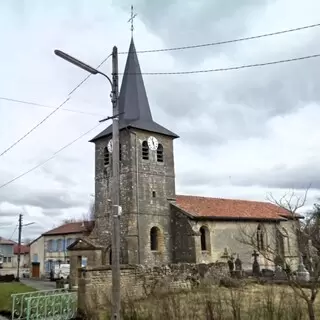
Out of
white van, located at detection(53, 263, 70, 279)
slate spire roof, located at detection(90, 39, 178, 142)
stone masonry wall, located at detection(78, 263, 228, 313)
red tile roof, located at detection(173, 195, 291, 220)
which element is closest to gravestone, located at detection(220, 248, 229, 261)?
red tile roof, located at detection(173, 195, 291, 220)

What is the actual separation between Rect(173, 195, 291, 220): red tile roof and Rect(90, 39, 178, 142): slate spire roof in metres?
5.70

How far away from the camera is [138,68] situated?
33.8 m

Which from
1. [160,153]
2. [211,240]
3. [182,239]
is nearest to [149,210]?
[182,239]

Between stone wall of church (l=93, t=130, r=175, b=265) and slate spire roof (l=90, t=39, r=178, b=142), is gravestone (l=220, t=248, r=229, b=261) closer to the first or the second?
stone wall of church (l=93, t=130, r=175, b=265)

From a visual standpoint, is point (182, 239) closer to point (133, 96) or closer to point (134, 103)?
point (134, 103)

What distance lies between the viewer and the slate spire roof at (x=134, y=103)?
31.6 metres

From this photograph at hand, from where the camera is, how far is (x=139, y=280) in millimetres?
18781

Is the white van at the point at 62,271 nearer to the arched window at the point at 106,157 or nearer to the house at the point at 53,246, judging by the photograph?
the house at the point at 53,246

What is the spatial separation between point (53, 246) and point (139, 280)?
33606 mm

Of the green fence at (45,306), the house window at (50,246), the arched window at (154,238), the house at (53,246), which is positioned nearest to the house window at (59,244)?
the house at (53,246)

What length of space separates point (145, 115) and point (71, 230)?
21.3 meters

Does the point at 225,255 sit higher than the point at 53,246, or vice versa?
the point at 53,246

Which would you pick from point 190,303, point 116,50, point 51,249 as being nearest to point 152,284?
point 190,303

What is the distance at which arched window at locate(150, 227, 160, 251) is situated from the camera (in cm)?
3022
